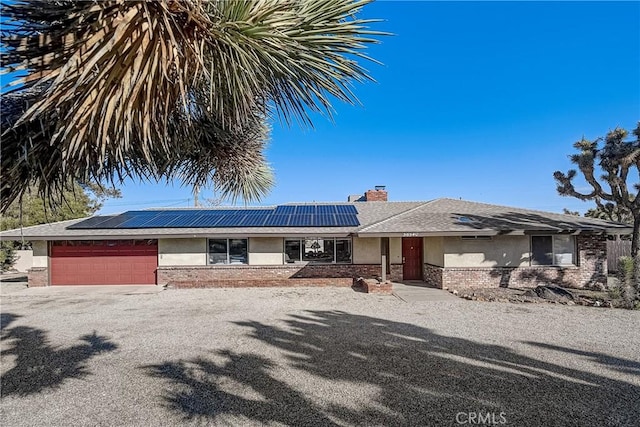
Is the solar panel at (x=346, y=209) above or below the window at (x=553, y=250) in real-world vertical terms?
above

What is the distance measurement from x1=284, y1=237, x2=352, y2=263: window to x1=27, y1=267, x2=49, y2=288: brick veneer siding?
10537mm

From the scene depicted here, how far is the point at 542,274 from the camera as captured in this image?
14.6m

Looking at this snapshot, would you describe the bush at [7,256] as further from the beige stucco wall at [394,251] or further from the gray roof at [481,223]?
the beige stucco wall at [394,251]

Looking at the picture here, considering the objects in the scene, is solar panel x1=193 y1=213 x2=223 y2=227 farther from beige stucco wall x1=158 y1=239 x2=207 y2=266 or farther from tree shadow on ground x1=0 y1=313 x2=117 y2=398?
tree shadow on ground x1=0 y1=313 x2=117 y2=398

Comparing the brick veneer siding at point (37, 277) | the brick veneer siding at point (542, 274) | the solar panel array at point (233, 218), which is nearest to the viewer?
the brick veneer siding at point (542, 274)

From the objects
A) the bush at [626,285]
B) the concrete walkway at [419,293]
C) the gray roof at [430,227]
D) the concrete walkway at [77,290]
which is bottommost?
the concrete walkway at [77,290]

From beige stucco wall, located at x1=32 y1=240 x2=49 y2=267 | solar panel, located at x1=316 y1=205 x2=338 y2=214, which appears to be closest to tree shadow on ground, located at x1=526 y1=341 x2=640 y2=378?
solar panel, located at x1=316 y1=205 x2=338 y2=214

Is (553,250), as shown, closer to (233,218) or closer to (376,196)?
(376,196)

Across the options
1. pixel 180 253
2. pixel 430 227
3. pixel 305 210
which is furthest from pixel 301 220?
pixel 430 227

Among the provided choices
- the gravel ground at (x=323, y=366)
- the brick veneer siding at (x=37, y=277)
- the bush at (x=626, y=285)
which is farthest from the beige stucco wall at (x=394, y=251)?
the brick veneer siding at (x=37, y=277)

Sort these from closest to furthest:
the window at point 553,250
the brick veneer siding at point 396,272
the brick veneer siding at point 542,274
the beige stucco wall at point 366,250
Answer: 1. the brick veneer siding at point 542,274
2. the window at point 553,250
3. the beige stucco wall at point 366,250
4. the brick veneer siding at point 396,272

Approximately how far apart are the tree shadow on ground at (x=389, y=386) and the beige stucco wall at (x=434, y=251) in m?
7.88

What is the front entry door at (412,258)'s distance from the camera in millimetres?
17141

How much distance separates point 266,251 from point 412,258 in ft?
21.9
